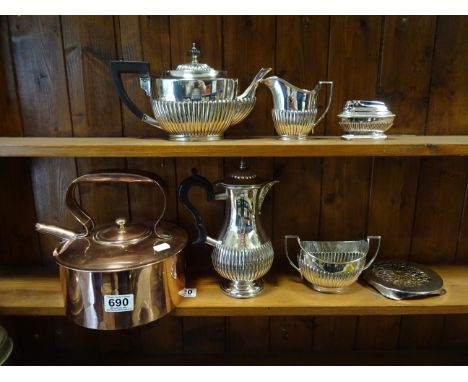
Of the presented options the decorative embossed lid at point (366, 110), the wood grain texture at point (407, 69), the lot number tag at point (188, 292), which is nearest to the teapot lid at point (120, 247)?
the lot number tag at point (188, 292)

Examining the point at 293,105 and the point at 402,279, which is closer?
the point at 293,105

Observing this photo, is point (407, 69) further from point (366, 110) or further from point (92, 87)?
point (92, 87)

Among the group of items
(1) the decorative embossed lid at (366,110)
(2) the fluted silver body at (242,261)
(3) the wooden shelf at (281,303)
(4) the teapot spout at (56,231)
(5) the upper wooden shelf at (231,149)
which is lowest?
(3) the wooden shelf at (281,303)

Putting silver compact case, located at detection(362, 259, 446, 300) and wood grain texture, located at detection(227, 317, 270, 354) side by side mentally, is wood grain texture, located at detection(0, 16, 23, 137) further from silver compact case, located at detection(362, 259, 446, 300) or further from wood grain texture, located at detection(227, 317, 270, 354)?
→ silver compact case, located at detection(362, 259, 446, 300)

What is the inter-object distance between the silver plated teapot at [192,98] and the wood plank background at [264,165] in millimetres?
125

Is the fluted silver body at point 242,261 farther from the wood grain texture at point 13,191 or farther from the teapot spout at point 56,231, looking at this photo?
the wood grain texture at point 13,191

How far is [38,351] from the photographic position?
3.26 feet

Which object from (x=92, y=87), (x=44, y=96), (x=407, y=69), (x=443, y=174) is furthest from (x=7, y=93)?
(x=443, y=174)

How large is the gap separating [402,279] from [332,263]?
7.1 inches

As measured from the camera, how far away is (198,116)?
653 mm

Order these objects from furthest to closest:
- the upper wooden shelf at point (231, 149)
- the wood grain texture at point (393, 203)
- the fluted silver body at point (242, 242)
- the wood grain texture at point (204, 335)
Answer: the wood grain texture at point (204, 335) → the wood grain texture at point (393, 203) → the fluted silver body at point (242, 242) → the upper wooden shelf at point (231, 149)

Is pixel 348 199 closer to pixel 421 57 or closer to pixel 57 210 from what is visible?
pixel 421 57

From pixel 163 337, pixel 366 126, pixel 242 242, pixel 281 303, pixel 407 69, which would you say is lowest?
pixel 163 337

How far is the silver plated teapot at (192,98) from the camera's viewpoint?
2.10ft
